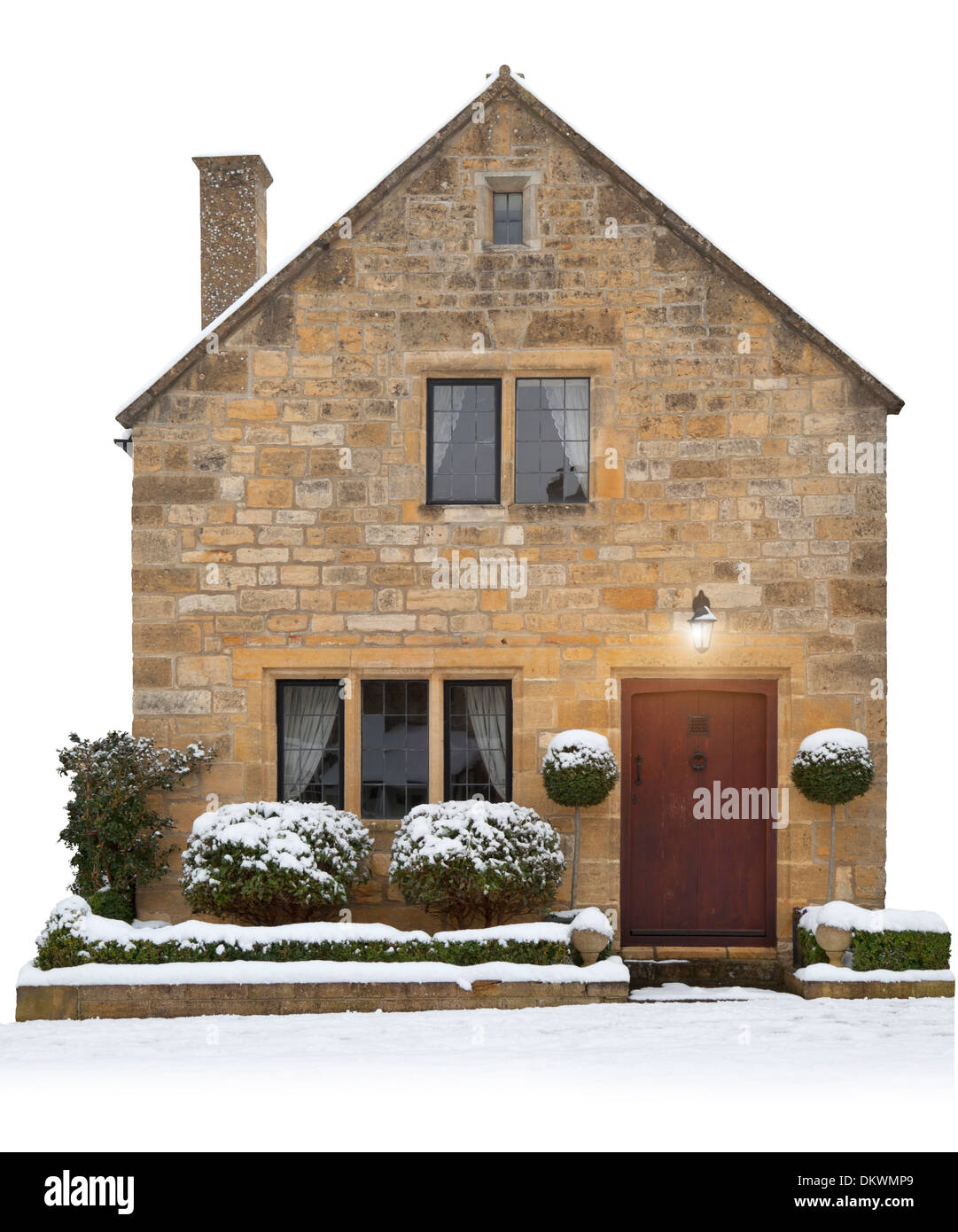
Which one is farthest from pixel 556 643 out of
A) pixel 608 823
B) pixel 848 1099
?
pixel 848 1099

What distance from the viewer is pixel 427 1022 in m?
9.49

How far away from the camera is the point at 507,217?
40.0 feet

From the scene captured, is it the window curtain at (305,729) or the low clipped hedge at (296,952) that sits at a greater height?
the window curtain at (305,729)

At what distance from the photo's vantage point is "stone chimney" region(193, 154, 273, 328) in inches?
521

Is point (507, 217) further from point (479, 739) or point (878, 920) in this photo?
point (878, 920)

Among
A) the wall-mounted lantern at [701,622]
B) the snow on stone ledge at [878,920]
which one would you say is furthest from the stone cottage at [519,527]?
the snow on stone ledge at [878,920]

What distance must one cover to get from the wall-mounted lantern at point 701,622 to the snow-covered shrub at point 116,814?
4592 millimetres

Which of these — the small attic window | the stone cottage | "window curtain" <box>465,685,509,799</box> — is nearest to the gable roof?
the stone cottage

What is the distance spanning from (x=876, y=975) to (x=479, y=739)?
3.99 meters

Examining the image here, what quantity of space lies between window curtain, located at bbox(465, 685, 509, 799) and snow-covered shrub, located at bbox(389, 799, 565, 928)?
87 centimetres

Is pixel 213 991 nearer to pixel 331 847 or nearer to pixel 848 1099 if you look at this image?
pixel 331 847

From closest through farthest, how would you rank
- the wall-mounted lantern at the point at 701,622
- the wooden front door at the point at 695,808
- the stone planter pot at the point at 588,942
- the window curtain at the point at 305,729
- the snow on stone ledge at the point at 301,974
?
the snow on stone ledge at the point at 301,974, the stone planter pot at the point at 588,942, the wall-mounted lantern at the point at 701,622, the wooden front door at the point at 695,808, the window curtain at the point at 305,729

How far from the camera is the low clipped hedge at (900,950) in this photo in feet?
34.7

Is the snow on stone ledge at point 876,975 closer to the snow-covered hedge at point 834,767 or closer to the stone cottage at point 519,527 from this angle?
the stone cottage at point 519,527
